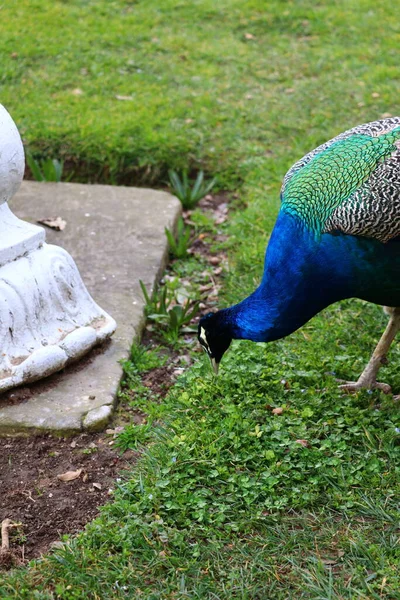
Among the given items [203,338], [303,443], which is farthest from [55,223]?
[303,443]

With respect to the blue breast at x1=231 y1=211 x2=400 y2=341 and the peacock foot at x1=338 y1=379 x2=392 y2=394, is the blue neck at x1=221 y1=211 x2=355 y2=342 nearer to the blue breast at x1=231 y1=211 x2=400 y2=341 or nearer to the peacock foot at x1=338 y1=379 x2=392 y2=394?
the blue breast at x1=231 y1=211 x2=400 y2=341

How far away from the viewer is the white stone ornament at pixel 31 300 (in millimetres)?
3539

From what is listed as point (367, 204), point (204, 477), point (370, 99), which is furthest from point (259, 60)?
point (204, 477)

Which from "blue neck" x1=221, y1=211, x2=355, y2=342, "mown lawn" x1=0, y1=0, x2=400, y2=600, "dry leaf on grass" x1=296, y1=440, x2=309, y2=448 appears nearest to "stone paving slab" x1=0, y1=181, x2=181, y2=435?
"mown lawn" x1=0, y1=0, x2=400, y2=600

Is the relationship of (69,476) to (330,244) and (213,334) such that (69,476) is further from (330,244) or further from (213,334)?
(330,244)

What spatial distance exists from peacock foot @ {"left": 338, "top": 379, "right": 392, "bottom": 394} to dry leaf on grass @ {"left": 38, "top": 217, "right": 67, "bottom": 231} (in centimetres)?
208

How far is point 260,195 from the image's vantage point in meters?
5.54

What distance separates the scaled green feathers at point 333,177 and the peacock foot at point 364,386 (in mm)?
917

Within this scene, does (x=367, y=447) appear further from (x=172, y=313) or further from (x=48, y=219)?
(x=48, y=219)

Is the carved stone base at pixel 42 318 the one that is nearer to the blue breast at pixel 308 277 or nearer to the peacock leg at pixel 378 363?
the blue breast at pixel 308 277

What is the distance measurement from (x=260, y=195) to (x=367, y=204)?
2326mm

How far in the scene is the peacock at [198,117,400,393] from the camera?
10.7ft

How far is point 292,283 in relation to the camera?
3.34 metres

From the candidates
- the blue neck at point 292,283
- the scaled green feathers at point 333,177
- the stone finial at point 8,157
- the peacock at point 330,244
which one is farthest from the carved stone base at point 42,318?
the scaled green feathers at point 333,177
